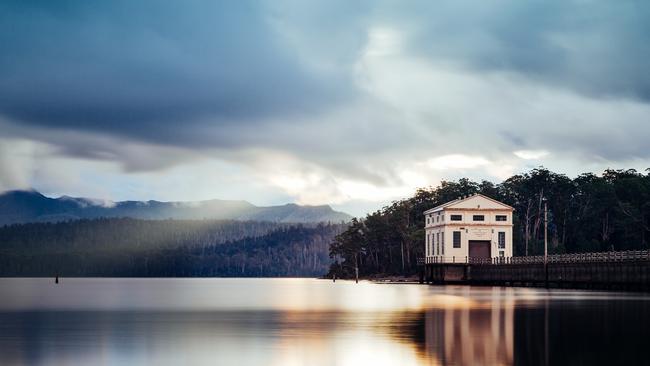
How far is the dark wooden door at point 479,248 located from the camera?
136000 millimetres

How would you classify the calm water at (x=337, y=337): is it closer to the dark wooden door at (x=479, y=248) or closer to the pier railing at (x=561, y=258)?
the pier railing at (x=561, y=258)

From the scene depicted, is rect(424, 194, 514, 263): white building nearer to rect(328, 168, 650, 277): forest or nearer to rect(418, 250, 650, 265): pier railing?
rect(418, 250, 650, 265): pier railing

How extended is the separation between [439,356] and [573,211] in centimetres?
15252

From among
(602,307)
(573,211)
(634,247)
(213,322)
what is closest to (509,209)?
(634,247)

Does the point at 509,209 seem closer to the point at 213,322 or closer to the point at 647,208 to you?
the point at 647,208

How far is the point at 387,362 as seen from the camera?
1063 inches

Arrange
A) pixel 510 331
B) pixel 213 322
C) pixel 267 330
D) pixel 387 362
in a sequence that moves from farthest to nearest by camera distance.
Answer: pixel 213 322 < pixel 267 330 < pixel 510 331 < pixel 387 362

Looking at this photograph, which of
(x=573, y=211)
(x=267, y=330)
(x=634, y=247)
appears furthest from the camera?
(x=573, y=211)

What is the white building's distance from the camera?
444ft

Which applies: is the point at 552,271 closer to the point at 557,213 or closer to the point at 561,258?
the point at 561,258

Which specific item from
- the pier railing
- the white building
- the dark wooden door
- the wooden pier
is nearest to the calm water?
the wooden pier

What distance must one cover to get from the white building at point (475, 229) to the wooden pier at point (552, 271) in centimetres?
146

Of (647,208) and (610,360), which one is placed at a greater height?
(647,208)

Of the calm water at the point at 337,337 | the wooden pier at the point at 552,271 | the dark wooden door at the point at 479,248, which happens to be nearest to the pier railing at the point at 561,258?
the wooden pier at the point at 552,271
